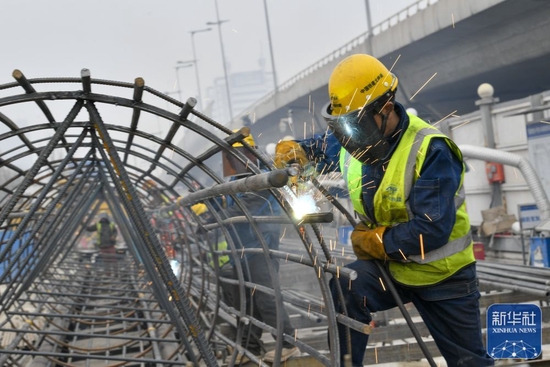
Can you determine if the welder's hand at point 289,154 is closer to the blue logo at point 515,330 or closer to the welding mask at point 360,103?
the welding mask at point 360,103

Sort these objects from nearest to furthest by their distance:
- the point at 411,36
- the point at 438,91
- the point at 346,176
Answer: the point at 346,176 → the point at 411,36 → the point at 438,91

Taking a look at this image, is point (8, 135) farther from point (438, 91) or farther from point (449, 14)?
point (438, 91)

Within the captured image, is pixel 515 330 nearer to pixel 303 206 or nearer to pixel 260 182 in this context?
pixel 303 206

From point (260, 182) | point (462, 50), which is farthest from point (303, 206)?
point (462, 50)

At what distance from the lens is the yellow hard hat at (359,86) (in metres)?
3.69

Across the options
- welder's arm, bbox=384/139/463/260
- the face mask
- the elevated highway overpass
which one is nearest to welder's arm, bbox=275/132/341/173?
the face mask

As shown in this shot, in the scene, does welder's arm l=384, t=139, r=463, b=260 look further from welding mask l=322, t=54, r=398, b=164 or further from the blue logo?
the blue logo

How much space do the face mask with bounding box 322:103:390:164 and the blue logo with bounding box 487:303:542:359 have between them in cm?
111

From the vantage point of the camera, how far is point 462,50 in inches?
901

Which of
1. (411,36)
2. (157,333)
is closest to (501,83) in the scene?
(411,36)

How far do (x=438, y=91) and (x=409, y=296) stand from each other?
79.5 ft

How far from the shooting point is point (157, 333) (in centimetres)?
900

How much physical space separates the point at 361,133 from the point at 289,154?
789 millimetres

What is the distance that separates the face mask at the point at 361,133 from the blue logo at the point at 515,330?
1114mm
